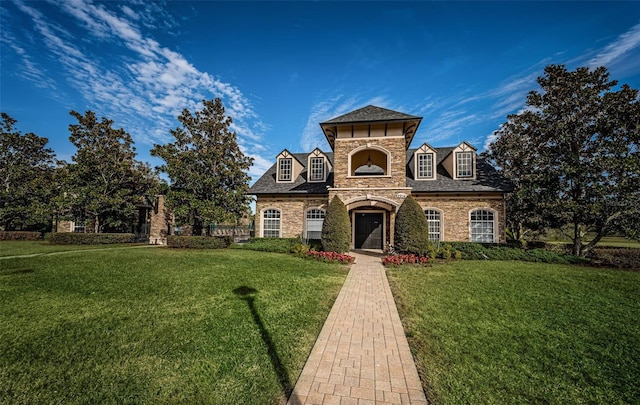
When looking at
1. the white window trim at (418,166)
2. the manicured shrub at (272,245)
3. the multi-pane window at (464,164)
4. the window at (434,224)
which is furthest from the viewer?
the white window trim at (418,166)

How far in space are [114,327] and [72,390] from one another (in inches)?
73.8

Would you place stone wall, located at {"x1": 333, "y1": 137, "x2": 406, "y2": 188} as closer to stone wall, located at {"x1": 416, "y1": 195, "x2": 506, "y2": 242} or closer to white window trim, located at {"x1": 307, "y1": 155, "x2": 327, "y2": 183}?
white window trim, located at {"x1": 307, "y1": 155, "x2": 327, "y2": 183}

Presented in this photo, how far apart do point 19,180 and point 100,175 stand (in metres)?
10.4

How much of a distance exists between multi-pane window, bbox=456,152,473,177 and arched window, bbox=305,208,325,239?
9686 mm

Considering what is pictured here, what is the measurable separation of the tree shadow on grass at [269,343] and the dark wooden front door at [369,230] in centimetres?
1185

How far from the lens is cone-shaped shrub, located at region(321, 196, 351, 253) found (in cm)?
1345

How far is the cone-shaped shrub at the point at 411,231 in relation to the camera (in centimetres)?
1264

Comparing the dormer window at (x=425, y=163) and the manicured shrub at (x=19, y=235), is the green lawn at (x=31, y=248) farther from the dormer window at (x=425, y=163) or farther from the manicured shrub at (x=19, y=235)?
the dormer window at (x=425, y=163)

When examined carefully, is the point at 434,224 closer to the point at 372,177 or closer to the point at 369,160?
the point at 372,177

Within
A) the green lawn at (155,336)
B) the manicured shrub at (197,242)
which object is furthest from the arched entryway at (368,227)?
the green lawn at (155,336)

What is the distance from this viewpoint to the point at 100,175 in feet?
69.3

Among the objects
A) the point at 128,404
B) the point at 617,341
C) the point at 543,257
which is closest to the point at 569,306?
the point at 617,341

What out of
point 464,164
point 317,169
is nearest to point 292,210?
point 317,169

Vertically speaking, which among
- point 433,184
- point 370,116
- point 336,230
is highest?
point 370,116
